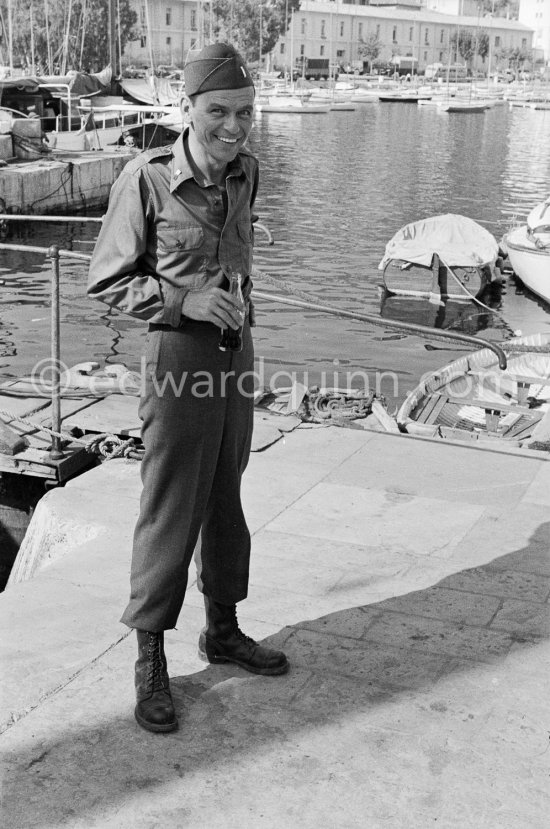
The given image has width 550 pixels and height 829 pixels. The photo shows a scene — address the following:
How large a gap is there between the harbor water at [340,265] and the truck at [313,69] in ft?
215

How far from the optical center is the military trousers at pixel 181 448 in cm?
333

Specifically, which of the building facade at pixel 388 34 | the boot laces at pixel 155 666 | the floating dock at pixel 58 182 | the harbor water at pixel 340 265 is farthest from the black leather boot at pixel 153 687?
the building facade at pixel 388 34

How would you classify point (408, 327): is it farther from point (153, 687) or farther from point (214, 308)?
point (153, 687)

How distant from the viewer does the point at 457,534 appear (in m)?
5.03

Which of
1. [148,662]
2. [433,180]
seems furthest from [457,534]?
[433,180]

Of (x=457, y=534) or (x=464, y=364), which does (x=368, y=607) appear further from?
(x=464, y=364)

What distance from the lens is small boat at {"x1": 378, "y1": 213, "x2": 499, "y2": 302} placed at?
950 inches

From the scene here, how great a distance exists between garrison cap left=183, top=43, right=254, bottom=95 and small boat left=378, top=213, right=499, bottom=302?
836 inches

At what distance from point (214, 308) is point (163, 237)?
0.28 m

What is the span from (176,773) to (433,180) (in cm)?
4546

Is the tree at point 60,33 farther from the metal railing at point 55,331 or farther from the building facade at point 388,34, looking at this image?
the metal railing at point 55,331

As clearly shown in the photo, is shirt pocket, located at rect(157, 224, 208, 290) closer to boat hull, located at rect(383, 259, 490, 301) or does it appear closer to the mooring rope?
the mooring rope

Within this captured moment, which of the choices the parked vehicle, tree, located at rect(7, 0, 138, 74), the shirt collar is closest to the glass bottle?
Answer: the shirt collar

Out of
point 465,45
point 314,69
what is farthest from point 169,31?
point 465,45
